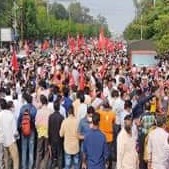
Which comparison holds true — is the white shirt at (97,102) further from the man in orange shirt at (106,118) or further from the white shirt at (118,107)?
the man in orange shirt at (106,118)

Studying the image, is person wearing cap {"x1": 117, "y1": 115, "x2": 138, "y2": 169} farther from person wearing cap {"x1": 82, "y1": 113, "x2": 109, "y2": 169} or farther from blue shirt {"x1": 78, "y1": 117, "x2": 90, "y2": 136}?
blue shirt {"x1": 78, "y1": 117, "x2": 90, "y2": 136}

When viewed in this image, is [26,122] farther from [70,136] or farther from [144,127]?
[144,127]

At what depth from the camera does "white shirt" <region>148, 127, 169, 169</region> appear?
10.7 metres

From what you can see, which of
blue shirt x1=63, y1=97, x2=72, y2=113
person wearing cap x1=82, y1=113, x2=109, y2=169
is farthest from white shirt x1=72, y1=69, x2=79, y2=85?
person wearing cap x1=82, y1=113, x2=109, y2=169

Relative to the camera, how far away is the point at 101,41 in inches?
1988

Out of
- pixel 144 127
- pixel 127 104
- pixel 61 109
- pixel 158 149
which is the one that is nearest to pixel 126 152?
pixel 158 149

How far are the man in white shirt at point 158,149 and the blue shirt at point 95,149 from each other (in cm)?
75

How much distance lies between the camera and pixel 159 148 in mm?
10711

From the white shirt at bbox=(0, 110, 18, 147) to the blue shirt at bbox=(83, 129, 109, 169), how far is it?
2415 millimetres

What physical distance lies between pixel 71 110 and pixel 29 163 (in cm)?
191

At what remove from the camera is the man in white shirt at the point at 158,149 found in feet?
35.1

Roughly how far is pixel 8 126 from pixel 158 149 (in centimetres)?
349

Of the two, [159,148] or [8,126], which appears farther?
[8,126]

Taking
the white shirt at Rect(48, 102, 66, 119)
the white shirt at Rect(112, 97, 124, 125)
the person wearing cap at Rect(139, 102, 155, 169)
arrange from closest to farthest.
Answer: the person wearing cap at Rect(139, 102, 155, 169) < the white shirt at Rect(48, 102, 66, 119) < the white shirt at Rect(112, 97, 124, 125)
